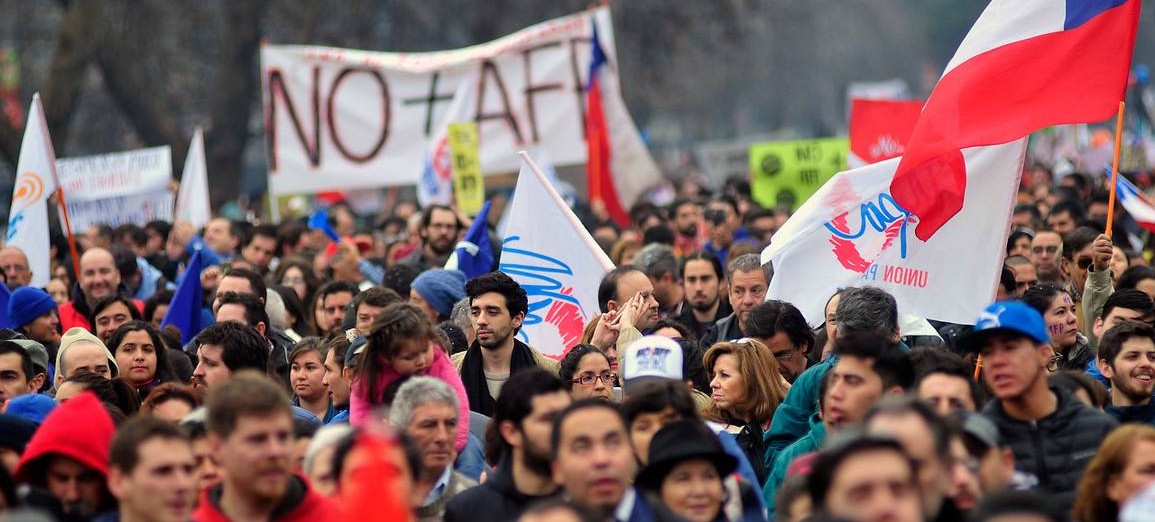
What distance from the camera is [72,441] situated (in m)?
6.04

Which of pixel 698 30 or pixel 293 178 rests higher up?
pixel 698 30

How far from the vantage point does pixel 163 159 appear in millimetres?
16266

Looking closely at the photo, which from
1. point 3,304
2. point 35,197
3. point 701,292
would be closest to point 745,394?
→ point 701,292

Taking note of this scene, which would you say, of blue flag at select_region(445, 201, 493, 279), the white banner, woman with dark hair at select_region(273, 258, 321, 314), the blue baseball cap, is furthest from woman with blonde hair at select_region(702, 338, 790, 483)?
the white banner

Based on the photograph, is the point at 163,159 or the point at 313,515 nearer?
the point at 313,515

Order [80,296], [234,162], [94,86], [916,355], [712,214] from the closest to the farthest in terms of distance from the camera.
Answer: [916,355] → [80,296] → [712,214] → [234,162] → [94,86]

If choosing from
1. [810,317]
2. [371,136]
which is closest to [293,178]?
[371,136]

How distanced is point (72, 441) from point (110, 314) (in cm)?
426

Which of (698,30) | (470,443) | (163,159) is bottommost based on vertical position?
(470,443)

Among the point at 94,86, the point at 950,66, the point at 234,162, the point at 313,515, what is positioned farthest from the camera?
the point at 94,86

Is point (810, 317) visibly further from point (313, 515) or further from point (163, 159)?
point (163, 159)

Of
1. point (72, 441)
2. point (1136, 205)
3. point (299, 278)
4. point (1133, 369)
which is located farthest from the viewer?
point (1136, 205)

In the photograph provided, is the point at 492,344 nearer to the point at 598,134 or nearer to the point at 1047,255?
the point at 1047,255

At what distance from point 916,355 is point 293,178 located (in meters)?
11.1
